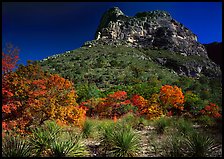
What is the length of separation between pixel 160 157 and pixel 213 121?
8415 millimetres

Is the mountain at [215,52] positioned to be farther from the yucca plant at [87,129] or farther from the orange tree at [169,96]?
the yucca plant at [87,129]

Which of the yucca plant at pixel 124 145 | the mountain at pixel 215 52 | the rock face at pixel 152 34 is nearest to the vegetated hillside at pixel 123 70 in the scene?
the rock face at pixel 152 34

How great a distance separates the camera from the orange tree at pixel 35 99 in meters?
9.83

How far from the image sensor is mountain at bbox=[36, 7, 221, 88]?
4766 centimetres

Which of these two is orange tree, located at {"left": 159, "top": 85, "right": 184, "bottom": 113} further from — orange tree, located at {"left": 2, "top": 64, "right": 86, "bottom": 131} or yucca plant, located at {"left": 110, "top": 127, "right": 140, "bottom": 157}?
yucca plant, located at {"left": 110, "top": 127, "right": 140, "bottom": 157}

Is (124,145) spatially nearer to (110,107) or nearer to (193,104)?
(110,107)

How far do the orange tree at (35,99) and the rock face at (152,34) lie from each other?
6463cm

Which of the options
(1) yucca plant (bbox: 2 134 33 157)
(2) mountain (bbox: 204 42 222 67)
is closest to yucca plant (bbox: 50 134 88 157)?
(1) yucca plant (bbox: 2 134 33 157)

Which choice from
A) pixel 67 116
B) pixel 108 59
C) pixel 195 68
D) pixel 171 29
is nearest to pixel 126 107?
pixel 67 116

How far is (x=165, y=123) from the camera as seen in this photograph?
1310cm

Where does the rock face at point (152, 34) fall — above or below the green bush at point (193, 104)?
above

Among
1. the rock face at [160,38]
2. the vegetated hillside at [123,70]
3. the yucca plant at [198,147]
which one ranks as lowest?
the yucca plant at [198,147]

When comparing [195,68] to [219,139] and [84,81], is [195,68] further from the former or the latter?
[219,139]

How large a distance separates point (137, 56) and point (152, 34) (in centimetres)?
2981
